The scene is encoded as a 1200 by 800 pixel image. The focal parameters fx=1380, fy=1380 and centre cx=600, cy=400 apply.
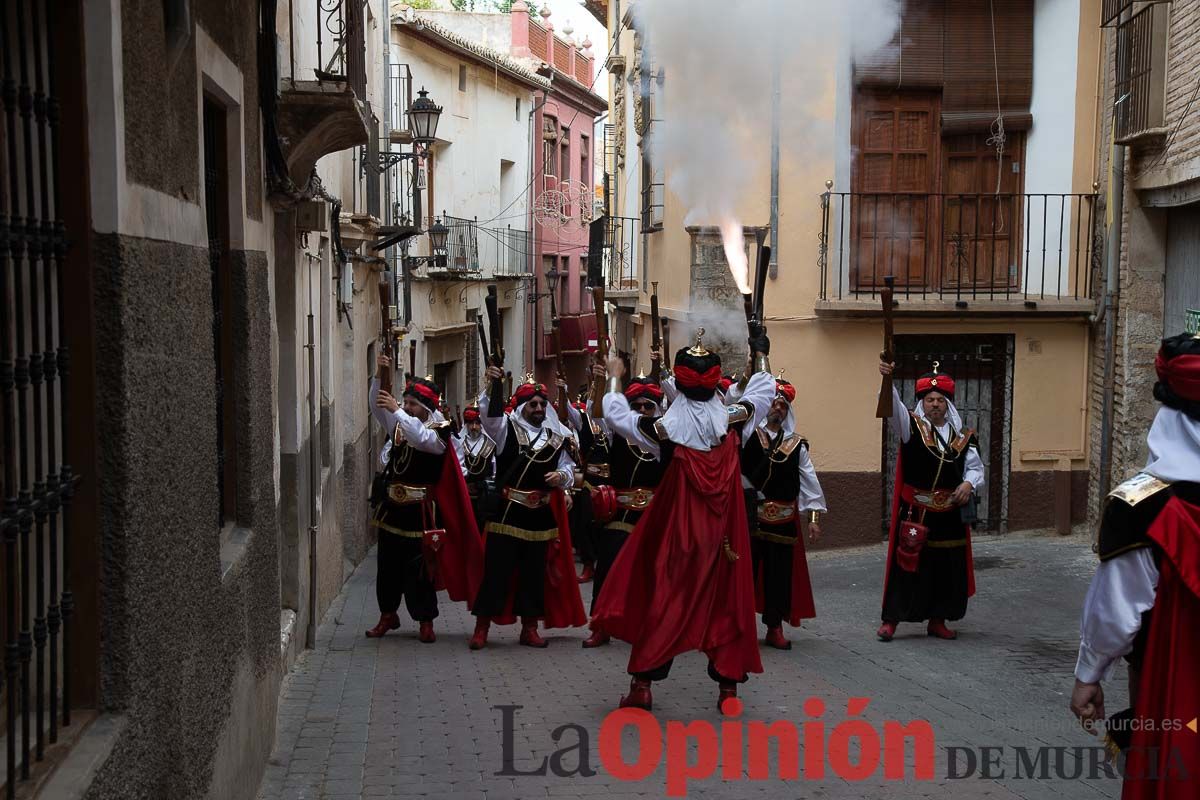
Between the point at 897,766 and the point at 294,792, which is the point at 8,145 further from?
the point at 897,766

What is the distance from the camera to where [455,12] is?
116 feet

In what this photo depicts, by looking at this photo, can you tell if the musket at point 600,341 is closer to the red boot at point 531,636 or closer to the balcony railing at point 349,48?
the red boot at point 531,636

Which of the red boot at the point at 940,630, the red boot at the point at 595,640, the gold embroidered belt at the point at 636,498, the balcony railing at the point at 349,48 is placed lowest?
A: the red boot at the point at 595,640

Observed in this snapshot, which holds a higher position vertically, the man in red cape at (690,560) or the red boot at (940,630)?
the man in red cape at (690,560)

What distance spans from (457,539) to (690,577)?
10.8 feet

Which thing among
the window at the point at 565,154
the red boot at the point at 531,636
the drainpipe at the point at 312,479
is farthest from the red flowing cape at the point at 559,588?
the window at the point at 565,154

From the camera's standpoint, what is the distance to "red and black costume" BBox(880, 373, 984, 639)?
9664mm

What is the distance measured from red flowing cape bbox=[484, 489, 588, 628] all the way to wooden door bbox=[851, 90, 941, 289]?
6.28 meters

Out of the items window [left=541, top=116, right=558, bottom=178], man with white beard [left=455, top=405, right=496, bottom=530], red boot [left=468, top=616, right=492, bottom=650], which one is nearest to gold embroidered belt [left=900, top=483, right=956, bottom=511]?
man with white beard [left=455, top=405, right=496, bottom=530]

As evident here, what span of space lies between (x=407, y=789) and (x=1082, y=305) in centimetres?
1052

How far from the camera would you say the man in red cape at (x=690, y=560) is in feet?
24.2

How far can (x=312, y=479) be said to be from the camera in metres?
10.0

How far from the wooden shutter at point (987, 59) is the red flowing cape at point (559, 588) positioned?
7.65m

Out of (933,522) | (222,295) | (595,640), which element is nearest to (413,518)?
(595,640)
